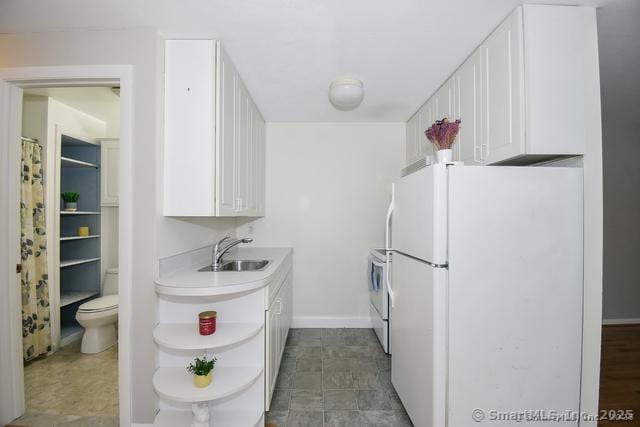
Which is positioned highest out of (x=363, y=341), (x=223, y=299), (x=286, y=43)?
(x=286, y=43)

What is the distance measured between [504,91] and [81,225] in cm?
417

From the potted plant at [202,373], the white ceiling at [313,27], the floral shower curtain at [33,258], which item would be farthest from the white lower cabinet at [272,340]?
the floral shower curtain at [33,258]

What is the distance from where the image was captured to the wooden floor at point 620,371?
1.87 meters

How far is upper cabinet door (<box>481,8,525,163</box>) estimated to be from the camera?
1.47 meters

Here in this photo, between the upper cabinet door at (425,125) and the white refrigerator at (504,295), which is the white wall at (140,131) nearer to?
the white refrigerator at (504,295)

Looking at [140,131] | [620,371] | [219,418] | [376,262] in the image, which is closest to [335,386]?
[219,418]

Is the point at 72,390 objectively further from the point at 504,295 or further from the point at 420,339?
the point at 504,295

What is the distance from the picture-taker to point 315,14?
153 centimetres

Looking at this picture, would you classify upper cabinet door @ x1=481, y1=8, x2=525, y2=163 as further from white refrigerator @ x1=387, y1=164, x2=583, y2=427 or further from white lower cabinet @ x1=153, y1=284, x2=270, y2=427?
white lower cabinet @ x1=153, y1=284, x2=270, y2=427

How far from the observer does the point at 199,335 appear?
156 centimetres

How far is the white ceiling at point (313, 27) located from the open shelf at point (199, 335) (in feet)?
5.94

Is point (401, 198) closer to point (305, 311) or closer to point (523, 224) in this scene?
point (523, 224)

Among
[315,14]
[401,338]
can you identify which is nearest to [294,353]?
[401,338]

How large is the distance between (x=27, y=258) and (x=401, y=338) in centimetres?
315
